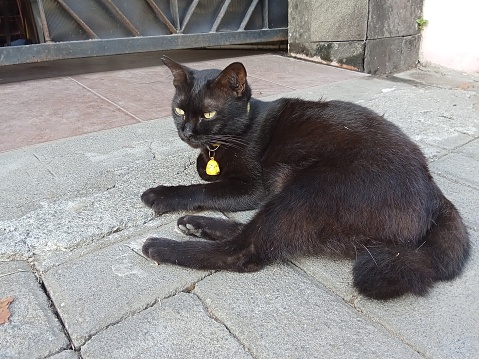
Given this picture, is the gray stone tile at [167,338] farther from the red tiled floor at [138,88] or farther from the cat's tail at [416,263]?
the red tiled floor at [138,88]

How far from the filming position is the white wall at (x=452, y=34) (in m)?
3.79

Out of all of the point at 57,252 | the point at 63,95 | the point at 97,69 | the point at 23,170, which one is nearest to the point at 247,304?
the point at 57,252

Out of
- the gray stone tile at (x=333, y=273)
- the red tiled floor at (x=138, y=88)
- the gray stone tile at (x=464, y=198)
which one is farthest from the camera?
the red tiled floor at (x=138, y=88)

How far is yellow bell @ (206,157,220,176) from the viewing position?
181 cm

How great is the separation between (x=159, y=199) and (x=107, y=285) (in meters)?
0.49

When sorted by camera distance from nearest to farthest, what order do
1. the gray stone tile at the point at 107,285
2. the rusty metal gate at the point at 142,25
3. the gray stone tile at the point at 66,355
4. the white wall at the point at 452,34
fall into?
the gray stone tile at the point at 66,355, the gray stone tile at the point at 107,285, the rusty metal gate at the point at 142,25, the white wall at the point at 452,34

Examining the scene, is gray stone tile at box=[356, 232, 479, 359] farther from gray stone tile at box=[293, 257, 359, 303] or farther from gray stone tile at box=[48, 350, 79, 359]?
gray stone tile at box=[48, 350, 79, 359]

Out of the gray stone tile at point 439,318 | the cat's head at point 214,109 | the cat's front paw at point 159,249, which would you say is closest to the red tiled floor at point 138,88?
the cat's head at point 214,109

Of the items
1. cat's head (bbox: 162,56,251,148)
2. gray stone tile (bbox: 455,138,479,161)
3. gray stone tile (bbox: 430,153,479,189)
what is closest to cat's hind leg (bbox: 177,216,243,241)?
cat's head (bbox: 162,56,251,148)

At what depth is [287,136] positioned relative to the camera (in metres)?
1.68

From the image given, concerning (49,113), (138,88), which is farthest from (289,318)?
(138,88)

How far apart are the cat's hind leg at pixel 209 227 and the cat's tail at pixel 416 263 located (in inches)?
19.6

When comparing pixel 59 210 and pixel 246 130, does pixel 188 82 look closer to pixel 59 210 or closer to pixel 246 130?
pixel 246 130

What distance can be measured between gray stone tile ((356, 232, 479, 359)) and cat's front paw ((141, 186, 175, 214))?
87cm
